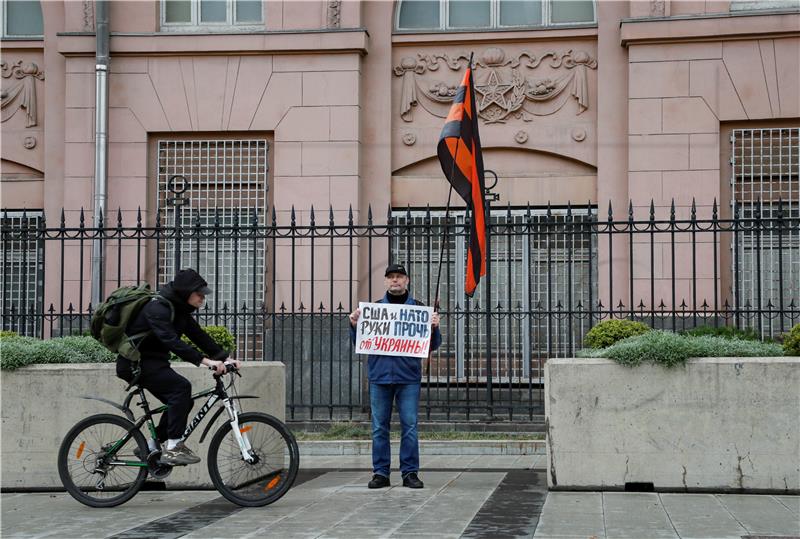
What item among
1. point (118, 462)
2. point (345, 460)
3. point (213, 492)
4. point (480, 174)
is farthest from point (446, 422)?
point (118, 462)

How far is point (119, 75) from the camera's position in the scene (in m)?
18.4

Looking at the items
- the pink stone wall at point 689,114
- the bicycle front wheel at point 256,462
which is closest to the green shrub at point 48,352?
the bicycle front wheel at point 256,462

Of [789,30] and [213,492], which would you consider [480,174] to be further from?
[789,30]

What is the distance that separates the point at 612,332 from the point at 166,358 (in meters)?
5.38

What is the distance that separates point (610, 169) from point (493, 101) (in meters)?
1.97

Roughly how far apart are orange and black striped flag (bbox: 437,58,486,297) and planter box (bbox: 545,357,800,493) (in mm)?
2339

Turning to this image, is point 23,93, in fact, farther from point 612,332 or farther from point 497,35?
point 612,332

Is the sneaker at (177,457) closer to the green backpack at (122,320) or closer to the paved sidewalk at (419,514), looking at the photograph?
the paved sidewalk at (419,514)

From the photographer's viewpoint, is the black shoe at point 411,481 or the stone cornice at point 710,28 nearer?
the black shoe at point 411,481

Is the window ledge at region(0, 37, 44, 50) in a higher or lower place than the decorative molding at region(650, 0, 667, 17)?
lower

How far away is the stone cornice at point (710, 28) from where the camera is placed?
17.1 meters

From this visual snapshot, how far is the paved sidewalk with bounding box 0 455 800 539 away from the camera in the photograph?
25.8 ft

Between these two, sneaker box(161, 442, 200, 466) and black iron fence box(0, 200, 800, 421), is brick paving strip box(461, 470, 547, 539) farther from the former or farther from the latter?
black iron fence box(0, 200, 800, 421)

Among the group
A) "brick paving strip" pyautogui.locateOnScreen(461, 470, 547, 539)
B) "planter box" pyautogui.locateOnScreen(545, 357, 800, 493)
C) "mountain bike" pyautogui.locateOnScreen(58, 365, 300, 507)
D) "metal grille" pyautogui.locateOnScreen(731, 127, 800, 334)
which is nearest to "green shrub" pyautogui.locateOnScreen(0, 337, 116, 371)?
"mountain bike" pyautogui.locateOnScreen(58, 365, 300, 507)
